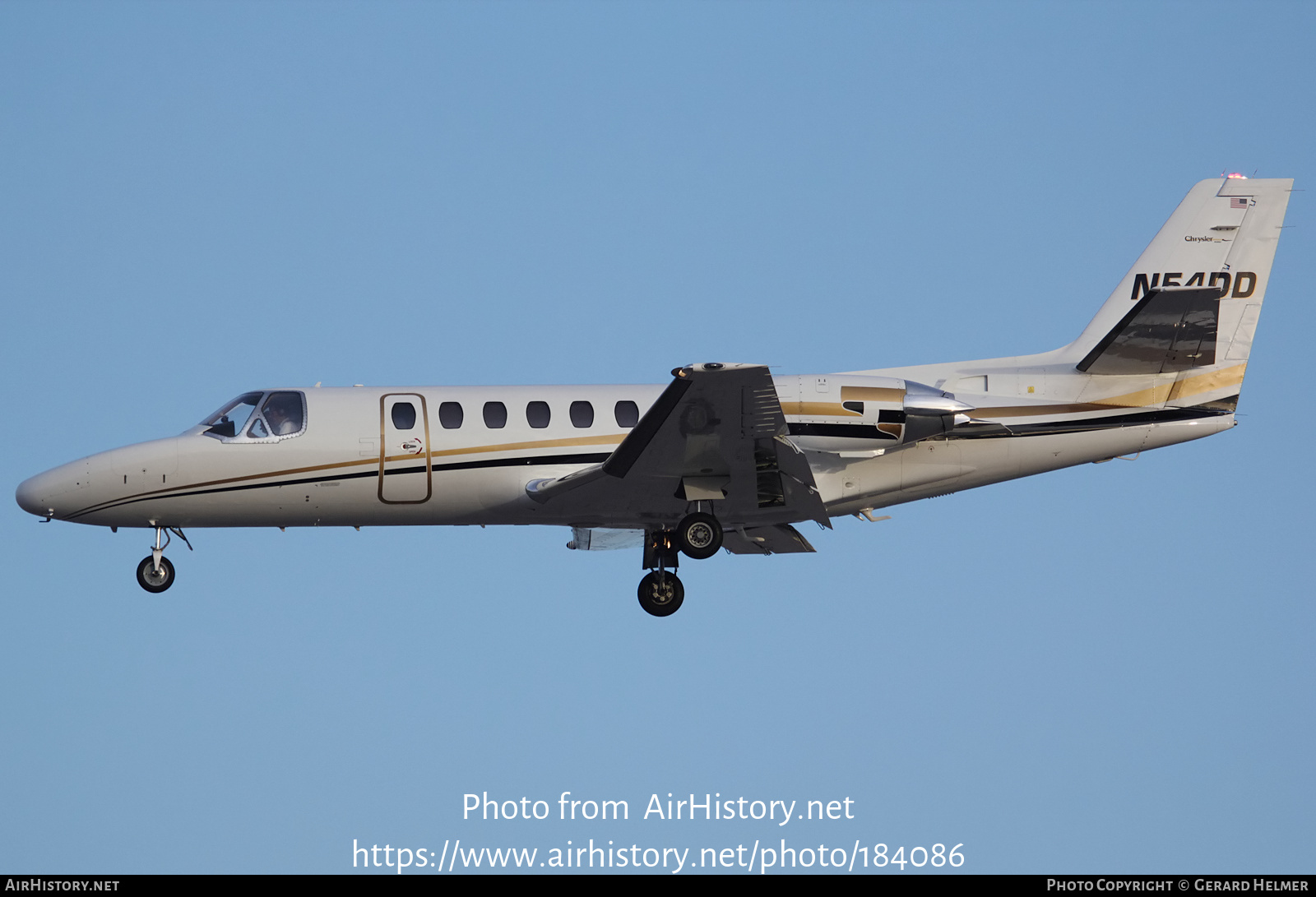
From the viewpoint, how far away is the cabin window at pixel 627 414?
2181 cm

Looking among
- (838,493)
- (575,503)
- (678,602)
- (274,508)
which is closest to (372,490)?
(274,508)

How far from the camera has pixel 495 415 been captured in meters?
21.6

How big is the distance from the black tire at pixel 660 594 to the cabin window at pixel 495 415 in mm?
3379

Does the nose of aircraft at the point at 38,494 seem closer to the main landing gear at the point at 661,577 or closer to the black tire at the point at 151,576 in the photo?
the black tire at the point at 151,576

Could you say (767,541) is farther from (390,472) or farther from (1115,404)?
(390,472)

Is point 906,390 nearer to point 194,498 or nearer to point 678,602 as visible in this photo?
point 678,602

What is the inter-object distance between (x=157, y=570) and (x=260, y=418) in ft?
9.00

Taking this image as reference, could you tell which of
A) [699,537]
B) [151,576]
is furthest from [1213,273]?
[151,576]

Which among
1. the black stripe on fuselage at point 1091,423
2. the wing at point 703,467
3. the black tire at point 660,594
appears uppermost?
the black stripe on fuselage at point 1091,423

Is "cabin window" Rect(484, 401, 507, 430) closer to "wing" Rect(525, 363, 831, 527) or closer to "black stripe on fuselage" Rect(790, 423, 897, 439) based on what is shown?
"wing" Rect(525, 363, 831, 527)

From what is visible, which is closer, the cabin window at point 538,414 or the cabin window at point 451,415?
the cabin window at point 451,415

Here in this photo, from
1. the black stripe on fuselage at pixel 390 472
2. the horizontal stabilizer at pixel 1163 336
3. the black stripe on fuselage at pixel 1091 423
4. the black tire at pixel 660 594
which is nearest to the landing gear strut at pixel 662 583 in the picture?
the black tire at pixel 660 594
